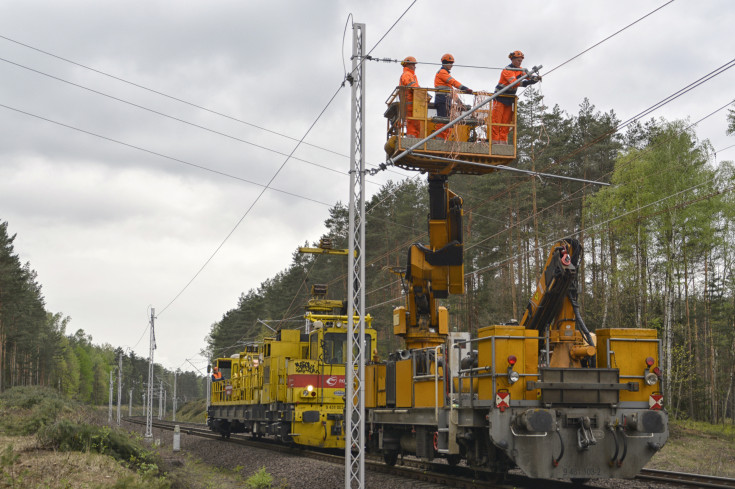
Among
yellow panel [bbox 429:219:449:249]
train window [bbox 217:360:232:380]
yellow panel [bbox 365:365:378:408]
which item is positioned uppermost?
yellow panel [bbox 429:219:449:249]

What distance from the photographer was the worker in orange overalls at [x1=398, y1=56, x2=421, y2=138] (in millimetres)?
13633

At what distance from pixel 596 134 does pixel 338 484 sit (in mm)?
33099

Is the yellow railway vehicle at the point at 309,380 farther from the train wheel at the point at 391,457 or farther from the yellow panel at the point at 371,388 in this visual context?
the train wheel at the point at 391,457

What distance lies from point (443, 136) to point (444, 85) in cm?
110

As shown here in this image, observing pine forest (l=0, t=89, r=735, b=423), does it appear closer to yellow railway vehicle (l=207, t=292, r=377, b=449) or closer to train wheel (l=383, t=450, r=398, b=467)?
yellow railway vehicle (l=207, t=292, r=377, b=449)

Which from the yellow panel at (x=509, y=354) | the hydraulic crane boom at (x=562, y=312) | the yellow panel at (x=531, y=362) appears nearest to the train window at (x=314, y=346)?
the hydraulic crane boom at (x=562, y=312)

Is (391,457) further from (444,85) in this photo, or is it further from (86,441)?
(444,85)

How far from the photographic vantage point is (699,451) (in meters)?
22.3

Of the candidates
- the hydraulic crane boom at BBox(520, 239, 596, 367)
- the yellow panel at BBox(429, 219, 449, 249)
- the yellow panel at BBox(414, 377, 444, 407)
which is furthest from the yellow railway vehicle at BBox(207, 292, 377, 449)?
the hydraulic crane boom at BBox(520, 239, 596, 367)

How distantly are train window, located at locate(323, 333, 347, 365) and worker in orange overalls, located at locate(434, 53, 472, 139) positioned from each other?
32.2ft

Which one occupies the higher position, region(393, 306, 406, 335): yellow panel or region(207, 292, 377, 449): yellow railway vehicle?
region(393, 306, 406, 335): yellow panel

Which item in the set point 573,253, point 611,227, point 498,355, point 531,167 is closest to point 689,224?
point 611,227

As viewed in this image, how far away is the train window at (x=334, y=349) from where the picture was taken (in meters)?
21.9

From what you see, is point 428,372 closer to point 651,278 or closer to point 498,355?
point 498,355
